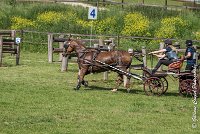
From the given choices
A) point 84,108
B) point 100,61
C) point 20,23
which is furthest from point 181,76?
point 20,23

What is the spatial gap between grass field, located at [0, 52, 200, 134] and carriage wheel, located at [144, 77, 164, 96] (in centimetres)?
27

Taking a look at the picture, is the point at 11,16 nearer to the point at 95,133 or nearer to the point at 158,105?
the point at 158,105

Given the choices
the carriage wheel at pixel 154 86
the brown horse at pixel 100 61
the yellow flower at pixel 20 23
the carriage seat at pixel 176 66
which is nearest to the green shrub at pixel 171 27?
the yellow flower at pixel 20 23

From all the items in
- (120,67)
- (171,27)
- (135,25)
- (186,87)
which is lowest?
(186,87)

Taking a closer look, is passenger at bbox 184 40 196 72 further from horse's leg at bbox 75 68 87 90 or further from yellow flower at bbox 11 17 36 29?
yellow flower at bbox 11 17 36 29

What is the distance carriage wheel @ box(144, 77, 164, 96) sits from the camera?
55.4 feet

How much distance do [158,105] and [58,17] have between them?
22850 millimetres

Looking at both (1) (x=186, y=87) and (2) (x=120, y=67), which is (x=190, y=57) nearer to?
(1) (x=186, y=87)

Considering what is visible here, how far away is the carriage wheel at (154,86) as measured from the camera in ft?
55.4

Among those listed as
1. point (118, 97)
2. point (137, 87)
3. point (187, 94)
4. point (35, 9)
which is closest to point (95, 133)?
point (118, 97)

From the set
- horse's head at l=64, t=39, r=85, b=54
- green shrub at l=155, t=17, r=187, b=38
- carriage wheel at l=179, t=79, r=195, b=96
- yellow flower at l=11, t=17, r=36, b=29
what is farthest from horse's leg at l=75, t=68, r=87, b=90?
yellow flower at l=11, t=17, r=36, b=29

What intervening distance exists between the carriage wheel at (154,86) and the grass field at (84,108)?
0.88ft

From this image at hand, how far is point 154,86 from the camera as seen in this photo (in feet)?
55.5

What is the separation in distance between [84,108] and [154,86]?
12.0 ft
